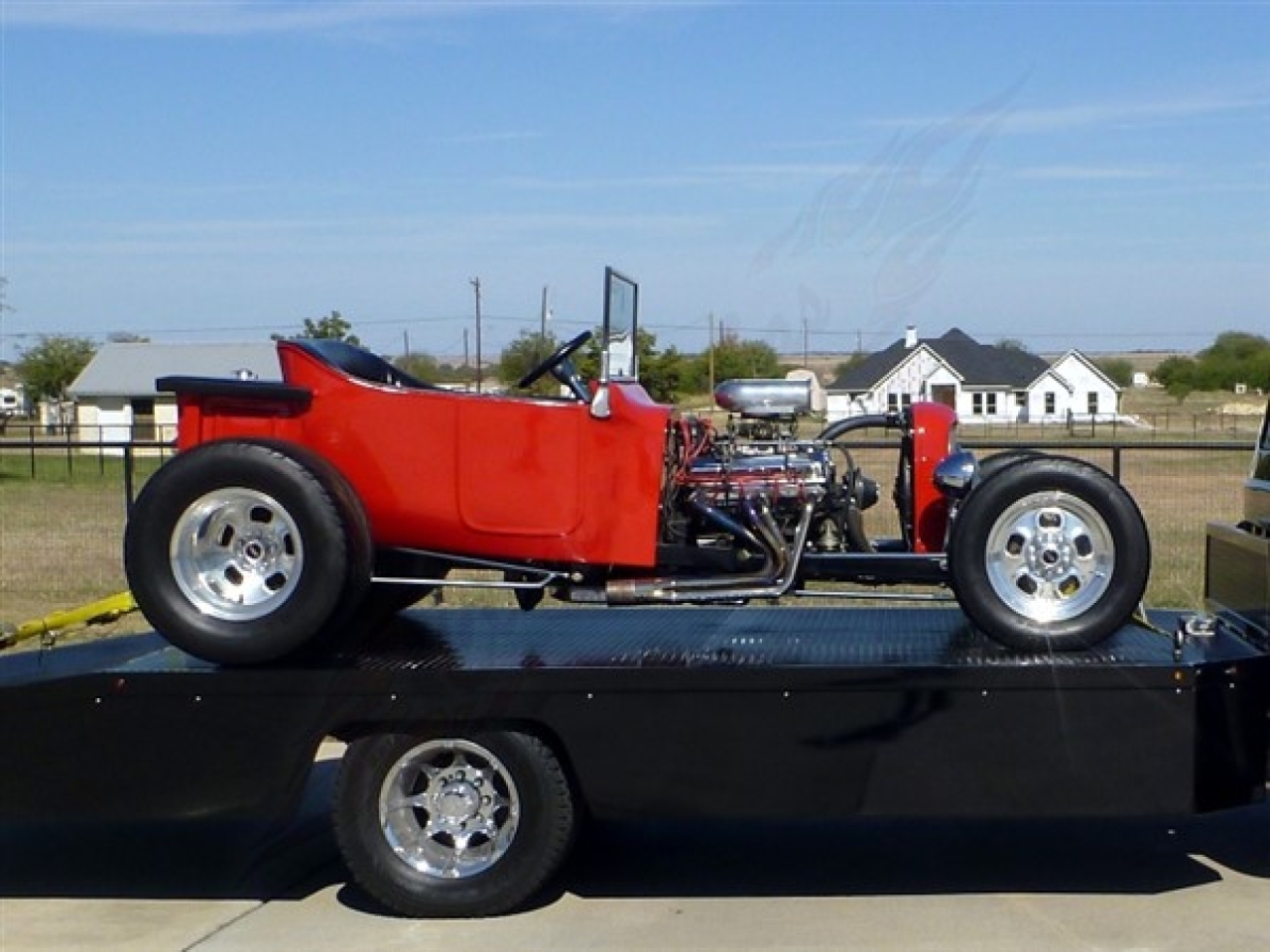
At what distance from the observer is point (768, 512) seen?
6.90m

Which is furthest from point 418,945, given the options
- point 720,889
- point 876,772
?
point 876,772

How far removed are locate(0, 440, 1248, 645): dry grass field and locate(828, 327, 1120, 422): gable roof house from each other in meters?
0.70

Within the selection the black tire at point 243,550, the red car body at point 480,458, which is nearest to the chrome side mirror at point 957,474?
the red car body at point 480,458

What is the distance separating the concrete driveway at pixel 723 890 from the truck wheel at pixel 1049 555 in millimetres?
981

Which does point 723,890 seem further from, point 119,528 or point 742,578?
point 119,528

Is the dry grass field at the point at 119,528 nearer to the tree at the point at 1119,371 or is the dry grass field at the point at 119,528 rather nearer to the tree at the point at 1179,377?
the tree at the point at 1179,377

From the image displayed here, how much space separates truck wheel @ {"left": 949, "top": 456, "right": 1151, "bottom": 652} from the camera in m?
6.29

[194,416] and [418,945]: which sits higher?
[194,416]

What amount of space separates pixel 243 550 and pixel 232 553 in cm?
4

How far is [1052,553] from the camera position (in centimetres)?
636

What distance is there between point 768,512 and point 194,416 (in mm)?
2231

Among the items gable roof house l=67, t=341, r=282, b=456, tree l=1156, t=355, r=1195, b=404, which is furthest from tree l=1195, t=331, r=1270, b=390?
gable roof house l=67, t=341, r=282, b=456

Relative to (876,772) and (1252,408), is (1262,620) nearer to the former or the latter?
(876,772)

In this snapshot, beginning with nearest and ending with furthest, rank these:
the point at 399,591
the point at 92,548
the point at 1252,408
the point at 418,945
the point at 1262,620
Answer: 1. the point at 418,945
2. the point at 1262,620
3. the point at 399,591
4. the point at 92,548
5. the point at 1252,408
